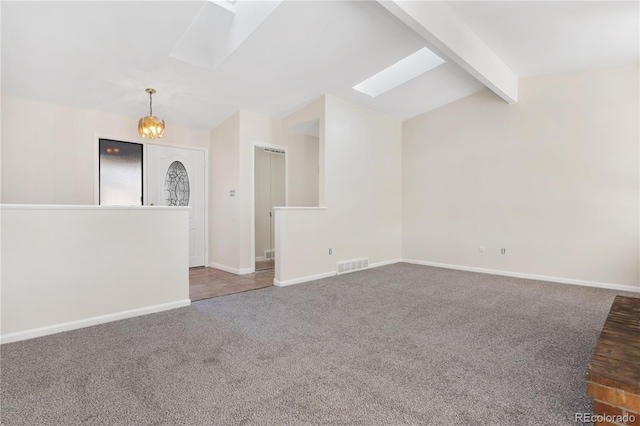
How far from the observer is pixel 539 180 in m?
4.83

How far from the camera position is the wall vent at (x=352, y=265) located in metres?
5.25

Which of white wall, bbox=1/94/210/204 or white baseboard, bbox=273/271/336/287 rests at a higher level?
white wall, bbox=1/94/210/204

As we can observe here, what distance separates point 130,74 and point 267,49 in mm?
1806

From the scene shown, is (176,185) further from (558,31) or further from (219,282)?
(558,31)

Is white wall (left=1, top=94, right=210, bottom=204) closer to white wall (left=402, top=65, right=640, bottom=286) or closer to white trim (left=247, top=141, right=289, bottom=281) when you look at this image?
white trim (left=247, top=141, right=289, bottom=281)

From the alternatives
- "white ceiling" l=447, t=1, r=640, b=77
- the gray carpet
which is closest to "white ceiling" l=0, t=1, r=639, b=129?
"white ceiling" l=447, t=1, r=640, b=77

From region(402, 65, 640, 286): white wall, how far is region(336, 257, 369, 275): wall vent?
134cm

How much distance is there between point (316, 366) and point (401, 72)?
4.65 metres

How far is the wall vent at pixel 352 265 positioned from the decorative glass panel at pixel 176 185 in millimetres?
3068

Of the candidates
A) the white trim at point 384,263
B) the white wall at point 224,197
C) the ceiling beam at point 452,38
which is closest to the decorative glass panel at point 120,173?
the white wall at point 224,197

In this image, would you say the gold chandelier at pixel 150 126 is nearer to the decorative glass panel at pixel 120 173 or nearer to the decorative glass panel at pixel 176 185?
the decorative glass panel at pixel 120 173

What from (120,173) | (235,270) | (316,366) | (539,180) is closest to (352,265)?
(235,270)

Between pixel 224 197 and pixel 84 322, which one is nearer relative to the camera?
pixel 84 322

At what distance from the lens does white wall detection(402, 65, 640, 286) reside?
4.23 meters
